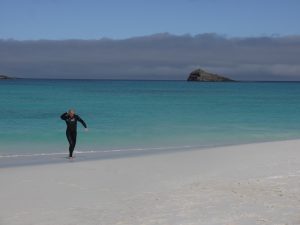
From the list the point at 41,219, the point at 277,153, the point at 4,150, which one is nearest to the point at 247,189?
the point at 41,219

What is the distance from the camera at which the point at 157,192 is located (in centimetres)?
1043

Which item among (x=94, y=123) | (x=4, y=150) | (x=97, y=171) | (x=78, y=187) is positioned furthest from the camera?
(x=94, y=123)

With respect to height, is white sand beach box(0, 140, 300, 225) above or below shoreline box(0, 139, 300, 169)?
above

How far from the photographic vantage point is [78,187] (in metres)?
11.0

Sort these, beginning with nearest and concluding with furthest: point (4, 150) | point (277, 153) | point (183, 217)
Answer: point (183, 217), point (277, 153), point (4, 150)

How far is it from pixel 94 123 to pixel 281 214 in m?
25.9

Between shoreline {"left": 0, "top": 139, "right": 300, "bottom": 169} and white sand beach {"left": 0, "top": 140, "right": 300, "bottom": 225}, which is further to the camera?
shoreline {"left": 0, "top": 139, "right": 300, "bottom": 169}

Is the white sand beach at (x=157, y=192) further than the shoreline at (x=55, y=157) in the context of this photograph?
No

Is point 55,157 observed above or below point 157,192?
below

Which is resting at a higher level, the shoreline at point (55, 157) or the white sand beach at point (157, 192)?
the white sand beach at point (157, 192)

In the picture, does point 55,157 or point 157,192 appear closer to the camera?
point 157,192

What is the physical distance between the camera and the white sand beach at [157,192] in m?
8.32

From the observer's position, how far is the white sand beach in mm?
8320

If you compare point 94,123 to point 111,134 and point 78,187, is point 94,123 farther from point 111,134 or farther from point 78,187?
→ point 78,187
